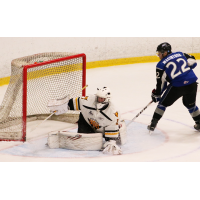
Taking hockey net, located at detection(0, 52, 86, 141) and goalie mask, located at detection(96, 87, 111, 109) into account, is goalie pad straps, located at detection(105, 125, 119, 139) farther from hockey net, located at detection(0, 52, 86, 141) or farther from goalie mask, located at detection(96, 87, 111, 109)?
hockey net, located at detection(0, 52, 86, 141)

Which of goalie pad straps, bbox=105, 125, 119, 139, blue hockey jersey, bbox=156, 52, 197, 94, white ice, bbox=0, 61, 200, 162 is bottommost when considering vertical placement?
white ice, bbox=0, 61, 200, 162

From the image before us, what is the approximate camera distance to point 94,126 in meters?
4.22

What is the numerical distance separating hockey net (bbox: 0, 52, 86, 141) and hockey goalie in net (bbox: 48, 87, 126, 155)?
1.31 ft

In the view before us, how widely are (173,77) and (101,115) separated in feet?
2.93

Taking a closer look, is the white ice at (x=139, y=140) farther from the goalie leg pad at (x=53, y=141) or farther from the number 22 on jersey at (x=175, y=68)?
the number 22 on jersey at (x=175, y=68)

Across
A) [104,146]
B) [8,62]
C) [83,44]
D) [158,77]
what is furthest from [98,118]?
[83,44]

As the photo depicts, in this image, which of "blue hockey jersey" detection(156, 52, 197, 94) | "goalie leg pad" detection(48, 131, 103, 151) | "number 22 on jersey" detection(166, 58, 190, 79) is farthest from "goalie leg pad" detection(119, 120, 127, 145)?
"number 22 on jersey" detection(166, 58, 190, 79)

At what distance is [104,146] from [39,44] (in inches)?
152

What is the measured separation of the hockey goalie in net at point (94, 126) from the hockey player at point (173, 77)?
1.96 feet

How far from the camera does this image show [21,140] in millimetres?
4422

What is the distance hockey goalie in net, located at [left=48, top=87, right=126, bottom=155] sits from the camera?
404 cm

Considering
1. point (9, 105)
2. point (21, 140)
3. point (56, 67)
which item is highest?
point (56, 67)

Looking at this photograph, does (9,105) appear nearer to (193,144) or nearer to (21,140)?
(21,140)

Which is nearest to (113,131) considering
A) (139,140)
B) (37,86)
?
(139,140)
